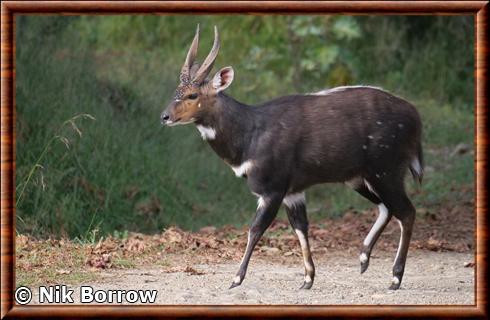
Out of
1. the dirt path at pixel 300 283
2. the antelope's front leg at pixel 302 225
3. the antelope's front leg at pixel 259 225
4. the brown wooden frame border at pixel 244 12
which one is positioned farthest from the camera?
the antelope's front leg at pixel 302 225

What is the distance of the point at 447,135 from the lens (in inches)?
589

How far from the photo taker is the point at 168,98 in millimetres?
13195

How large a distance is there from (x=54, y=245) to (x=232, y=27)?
9685mm

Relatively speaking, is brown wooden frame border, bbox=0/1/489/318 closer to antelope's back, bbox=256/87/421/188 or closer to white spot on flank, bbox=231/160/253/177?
antelope's back, bbox=256/87/421/188

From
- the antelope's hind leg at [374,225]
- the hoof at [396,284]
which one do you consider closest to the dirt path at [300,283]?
the hoof at [396,284]

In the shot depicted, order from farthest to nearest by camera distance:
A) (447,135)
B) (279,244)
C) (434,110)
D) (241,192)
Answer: (434,110) → (447,135) → (241,192) → (279,244)

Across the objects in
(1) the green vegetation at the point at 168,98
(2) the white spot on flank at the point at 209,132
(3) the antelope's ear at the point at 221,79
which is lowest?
(1) the green vegetation at the point at 168,98

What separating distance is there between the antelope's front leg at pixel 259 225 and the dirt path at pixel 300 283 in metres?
0.14

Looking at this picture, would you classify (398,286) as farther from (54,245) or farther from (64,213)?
(64,213)

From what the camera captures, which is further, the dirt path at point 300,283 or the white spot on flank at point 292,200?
the white spot on flank at point 292,200

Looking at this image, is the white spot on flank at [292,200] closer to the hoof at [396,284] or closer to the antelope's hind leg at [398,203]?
the antelope's hind leg at [398,203]

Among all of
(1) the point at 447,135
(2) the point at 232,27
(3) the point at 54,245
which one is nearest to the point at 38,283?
(3) the point at 54,245

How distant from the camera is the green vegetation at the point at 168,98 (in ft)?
34.2

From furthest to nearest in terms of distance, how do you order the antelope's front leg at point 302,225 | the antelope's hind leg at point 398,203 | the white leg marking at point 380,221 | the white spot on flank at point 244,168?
the white leg marking at point 380,221
the antelope's hind leg at point 398,203
the antelope's front leg at point 302,225
the white spot on flank at point 244,168
